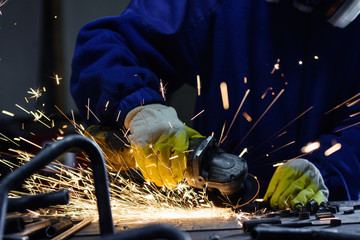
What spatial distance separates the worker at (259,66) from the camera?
6.54ft

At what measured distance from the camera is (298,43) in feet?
6.89

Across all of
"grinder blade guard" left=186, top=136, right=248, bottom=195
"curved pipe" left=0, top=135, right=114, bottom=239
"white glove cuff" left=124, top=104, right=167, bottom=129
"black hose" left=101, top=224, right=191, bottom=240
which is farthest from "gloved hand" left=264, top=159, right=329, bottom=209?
"black hose" left=101, top=224, right=191, bottom=240

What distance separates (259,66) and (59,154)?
1.53 meters

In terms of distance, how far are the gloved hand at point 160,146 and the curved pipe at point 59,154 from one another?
22.3 inches

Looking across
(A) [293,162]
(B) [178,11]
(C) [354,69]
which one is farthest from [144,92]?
(C) [354,69]

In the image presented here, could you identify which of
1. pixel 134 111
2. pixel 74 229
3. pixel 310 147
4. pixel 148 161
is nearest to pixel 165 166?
pixel 148 161

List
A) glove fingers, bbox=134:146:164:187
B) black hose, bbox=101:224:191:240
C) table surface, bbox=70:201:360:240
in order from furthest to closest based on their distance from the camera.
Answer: glove fingers, bbox=134:146:164:187
table surface, bbox=70:201:360:240
black hose, bbox=101:224:191:240

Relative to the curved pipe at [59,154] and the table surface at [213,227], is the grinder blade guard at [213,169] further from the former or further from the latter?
the curved pipe at [59,154]

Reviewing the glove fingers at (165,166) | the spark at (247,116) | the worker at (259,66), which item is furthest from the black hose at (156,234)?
the spark at (247,116)

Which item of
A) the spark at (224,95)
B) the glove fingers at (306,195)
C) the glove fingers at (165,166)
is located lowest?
the glove fingers at (306,195)

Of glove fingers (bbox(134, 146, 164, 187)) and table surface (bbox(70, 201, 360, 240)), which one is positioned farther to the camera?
glove fingers (bbox(134, 146, 164, 187))

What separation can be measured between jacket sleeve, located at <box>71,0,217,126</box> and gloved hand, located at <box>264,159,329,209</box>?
0.70 metres

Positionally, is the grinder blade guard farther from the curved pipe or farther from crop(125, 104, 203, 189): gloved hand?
the curved pipe

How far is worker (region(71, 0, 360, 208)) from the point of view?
6.54 feet
